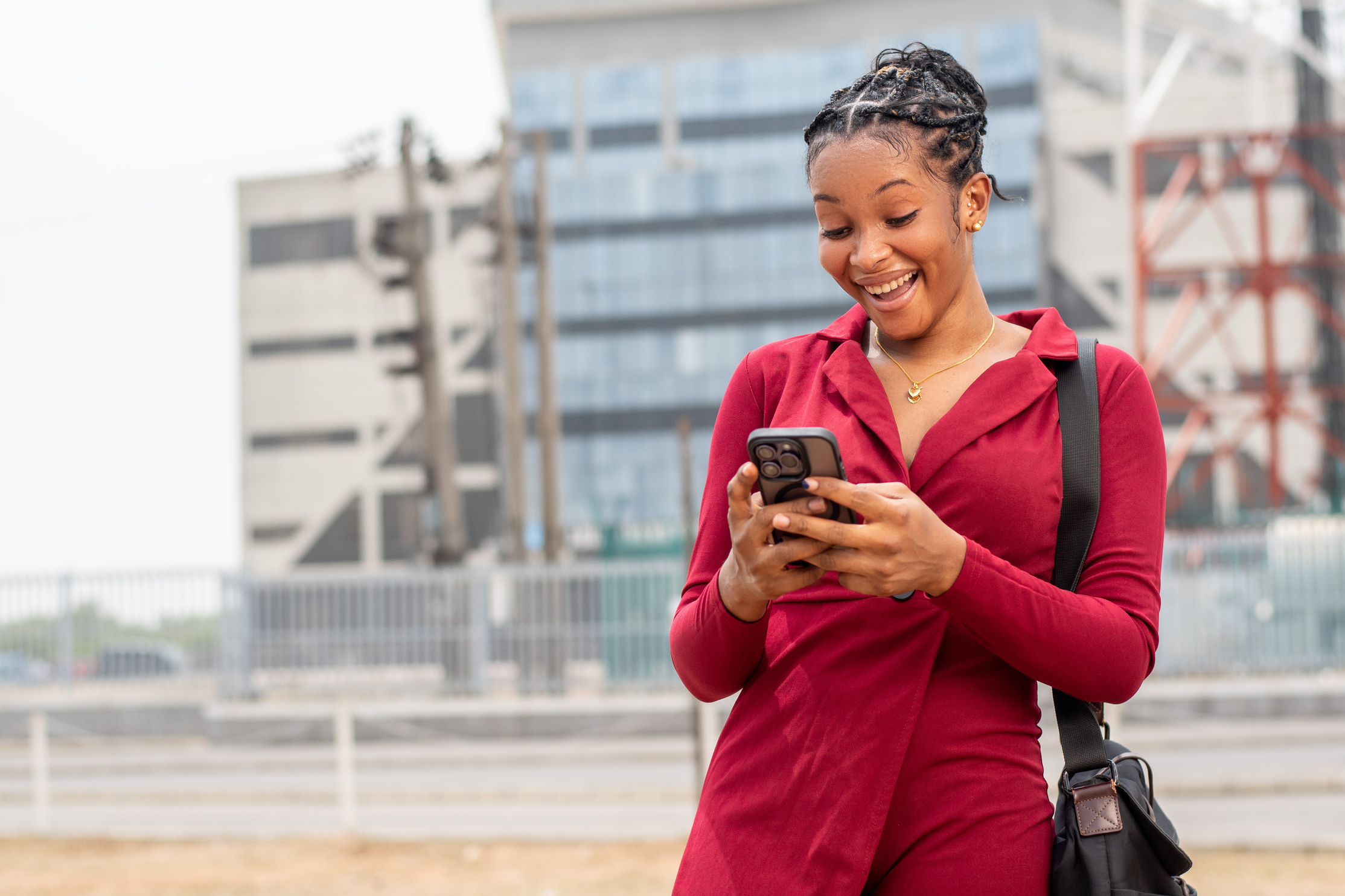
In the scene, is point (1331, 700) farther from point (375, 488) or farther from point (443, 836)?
point (375, 488)

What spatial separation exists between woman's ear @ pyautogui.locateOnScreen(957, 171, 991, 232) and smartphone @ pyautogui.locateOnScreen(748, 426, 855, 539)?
408 mm

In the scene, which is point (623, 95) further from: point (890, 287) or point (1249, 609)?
point (890, 287)

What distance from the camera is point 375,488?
50.3m

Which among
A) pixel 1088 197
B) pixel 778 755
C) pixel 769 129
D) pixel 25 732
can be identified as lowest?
pixel 25 732

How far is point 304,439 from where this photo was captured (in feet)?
167

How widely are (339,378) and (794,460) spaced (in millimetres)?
A: 51231

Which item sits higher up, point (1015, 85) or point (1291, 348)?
point (1015, 85)

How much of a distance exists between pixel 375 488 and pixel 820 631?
50256 mm

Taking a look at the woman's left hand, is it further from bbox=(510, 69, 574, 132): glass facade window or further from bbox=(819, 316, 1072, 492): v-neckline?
bbox=(510, 69, 574, 132): glass facade window

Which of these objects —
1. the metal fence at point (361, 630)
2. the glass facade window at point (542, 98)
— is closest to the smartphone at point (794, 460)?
the metal fence at point (361, 630)

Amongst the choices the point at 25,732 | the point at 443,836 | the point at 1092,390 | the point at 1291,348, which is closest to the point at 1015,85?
the point at 1291,348

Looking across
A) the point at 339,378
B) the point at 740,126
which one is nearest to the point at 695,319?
the point at 740,126

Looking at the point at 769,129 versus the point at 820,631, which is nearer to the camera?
the point at 820,631

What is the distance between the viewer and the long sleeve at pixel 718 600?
4.61 ft
